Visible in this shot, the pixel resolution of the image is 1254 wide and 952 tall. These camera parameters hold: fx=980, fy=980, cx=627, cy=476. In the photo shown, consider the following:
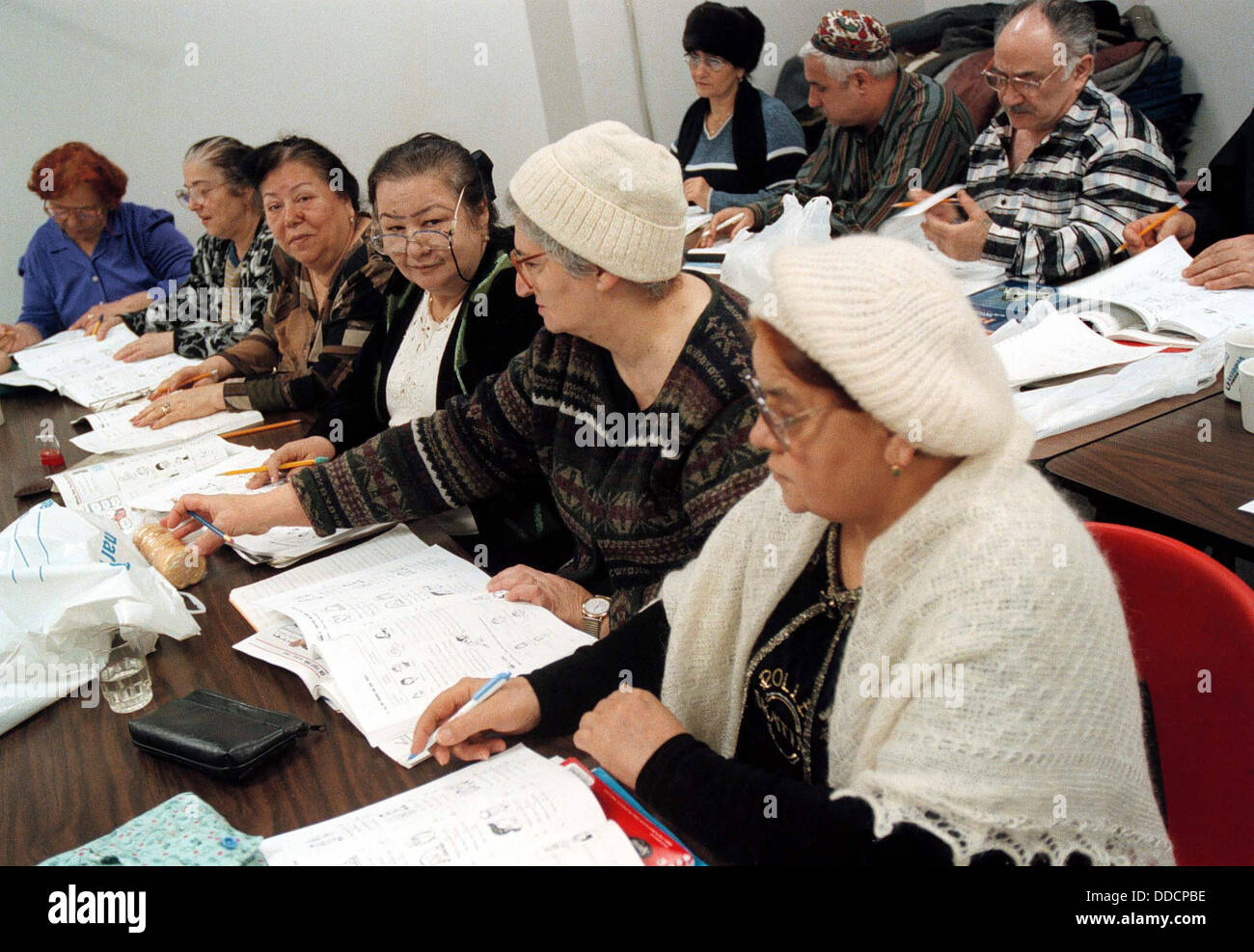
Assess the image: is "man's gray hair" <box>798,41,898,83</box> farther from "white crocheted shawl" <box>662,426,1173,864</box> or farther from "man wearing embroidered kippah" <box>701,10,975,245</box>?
"white crocheted shawl" <box>662,426,1173,864</box>

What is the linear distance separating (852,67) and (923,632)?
274 cm

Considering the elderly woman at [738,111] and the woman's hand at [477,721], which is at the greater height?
the elderly woman at [738,111]

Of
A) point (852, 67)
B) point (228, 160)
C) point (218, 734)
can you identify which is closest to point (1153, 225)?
point (852, 67)

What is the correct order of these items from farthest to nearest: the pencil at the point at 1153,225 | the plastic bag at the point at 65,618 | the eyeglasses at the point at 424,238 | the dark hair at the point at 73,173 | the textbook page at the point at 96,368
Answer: the dark hair at the point at 73,173, the textbook page at the point at 96,368, the pencil at the point at 1153,225, the eyeglasses at the point at 424,238, the plastic bag at the point at 65,618

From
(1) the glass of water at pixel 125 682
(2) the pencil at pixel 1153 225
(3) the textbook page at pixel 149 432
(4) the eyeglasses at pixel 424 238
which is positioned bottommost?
(1) the glass of water at pixel 125 682

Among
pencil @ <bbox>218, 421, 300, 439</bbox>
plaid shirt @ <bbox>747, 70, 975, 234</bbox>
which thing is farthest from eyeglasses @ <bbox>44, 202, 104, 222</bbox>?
plaid shirt @ <bbox>747, 70, 975, 234</bbox>

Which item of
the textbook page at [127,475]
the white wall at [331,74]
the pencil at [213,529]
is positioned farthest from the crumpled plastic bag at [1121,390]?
the white wall at [331,74]

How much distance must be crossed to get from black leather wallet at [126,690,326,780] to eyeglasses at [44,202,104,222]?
333 centimetres

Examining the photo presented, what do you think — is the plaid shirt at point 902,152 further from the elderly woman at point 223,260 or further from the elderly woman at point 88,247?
the elderly woman at point 88,247

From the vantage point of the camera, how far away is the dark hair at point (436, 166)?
79.4 inches

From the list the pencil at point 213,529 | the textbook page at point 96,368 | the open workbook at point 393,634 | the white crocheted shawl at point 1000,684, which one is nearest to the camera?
the white crocheted shawl at point 1000,684

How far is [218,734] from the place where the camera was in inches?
44.5

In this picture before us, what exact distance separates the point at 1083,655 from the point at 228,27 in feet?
15.6

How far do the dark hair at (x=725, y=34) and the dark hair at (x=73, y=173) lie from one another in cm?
238
